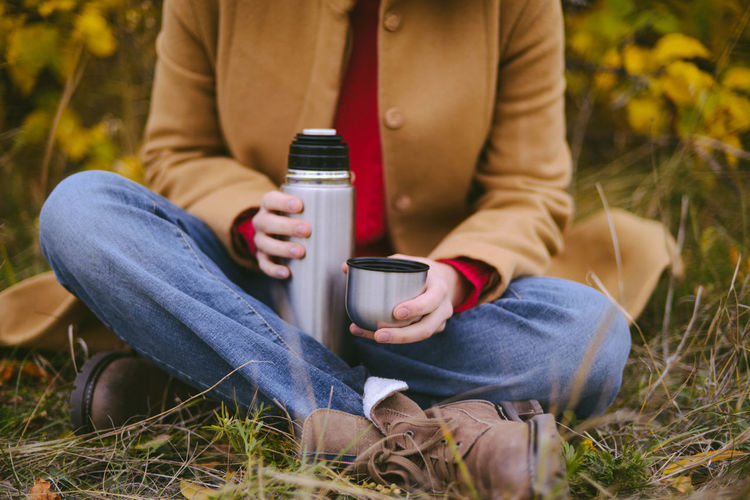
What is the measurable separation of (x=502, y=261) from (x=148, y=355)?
2.67 ft

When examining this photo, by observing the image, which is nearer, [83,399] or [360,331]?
[360,331]

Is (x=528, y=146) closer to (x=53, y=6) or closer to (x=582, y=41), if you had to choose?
(x=582, y=41)

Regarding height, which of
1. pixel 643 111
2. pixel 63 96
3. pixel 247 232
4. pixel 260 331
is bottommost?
pixel 260 331

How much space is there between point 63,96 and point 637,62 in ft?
7.95

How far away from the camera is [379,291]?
105 centimetres

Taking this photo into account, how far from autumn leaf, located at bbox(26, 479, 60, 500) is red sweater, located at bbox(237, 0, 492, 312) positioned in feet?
3.06

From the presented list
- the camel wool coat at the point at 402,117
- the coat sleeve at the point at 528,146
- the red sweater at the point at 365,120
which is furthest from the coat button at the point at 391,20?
the coat sleeve at the point at 528,146

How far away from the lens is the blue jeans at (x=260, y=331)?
1.15m

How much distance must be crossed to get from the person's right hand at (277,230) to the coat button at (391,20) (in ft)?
1.77

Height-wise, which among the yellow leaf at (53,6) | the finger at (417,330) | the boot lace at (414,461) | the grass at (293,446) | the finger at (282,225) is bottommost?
the grass at (293,446)

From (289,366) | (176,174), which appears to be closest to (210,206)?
(176,174)

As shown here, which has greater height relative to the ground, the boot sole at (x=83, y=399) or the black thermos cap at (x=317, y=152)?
the black thermos cap at (x=317, y=152)

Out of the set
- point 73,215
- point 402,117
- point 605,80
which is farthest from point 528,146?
point 605,80

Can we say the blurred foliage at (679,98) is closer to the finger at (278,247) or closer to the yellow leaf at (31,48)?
the finger at (278,247)
